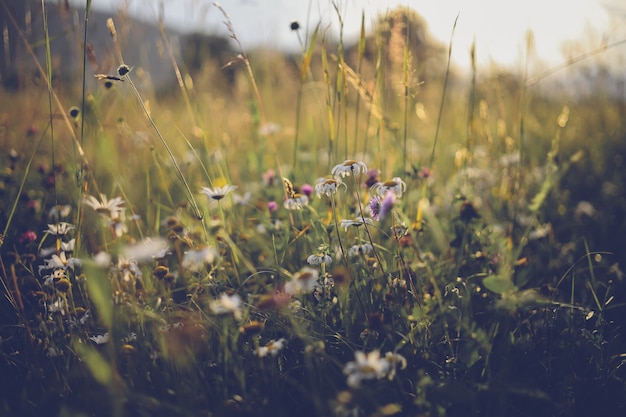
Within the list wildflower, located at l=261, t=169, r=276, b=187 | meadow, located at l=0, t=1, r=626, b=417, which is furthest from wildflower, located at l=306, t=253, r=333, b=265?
wildflower, located at l=261, t=169, r=276, b=187

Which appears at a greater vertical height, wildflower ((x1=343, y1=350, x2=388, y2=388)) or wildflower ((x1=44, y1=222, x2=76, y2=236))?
wildflower ((x1=44, y1=222, x2=76, y2=236))

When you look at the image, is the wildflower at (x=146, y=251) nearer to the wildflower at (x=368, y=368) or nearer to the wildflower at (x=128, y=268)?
the wildflower at (x=128, y=268)

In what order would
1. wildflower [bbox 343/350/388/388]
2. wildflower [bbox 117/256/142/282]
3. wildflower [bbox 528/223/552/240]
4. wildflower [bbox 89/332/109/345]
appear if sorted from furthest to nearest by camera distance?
wildflower [bbox 528/223/552/240] → wildflower [bbox 117/256/142/282] → wildflower [bbox 89/332/109/345] → wildflower [bbox 343/350/388/388]

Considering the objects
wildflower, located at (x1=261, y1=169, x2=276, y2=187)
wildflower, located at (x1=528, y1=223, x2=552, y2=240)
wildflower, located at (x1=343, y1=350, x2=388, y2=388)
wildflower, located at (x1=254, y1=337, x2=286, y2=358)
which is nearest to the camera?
wildflower, located at (x1=343, y1=350, x2=388, y2=388)

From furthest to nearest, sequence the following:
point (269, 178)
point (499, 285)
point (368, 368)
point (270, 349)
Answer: point (269, 178) < point (499, 285) < point (270, 349) < point (368, 368)

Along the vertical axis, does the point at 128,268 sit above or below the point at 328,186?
below

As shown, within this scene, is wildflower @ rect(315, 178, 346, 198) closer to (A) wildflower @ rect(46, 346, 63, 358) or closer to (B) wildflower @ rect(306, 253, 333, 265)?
(B) wildflower @ rect(306, 253, 333, 265)

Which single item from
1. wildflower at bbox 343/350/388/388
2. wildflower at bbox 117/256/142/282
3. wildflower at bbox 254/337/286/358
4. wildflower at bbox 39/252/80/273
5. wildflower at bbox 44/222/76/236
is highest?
wildflower at bbox 44/222/76/236

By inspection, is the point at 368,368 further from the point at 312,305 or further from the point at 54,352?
the point at 54,352

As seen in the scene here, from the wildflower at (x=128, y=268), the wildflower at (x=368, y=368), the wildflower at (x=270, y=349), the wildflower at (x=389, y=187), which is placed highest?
the wildflower at (x=389, y=187)

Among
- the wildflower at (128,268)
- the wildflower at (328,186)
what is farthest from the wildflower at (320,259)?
the wildflower at (128,268)

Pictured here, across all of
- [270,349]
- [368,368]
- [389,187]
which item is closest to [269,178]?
[389,187]

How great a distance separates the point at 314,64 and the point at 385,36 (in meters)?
1.88

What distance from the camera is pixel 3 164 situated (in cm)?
197
